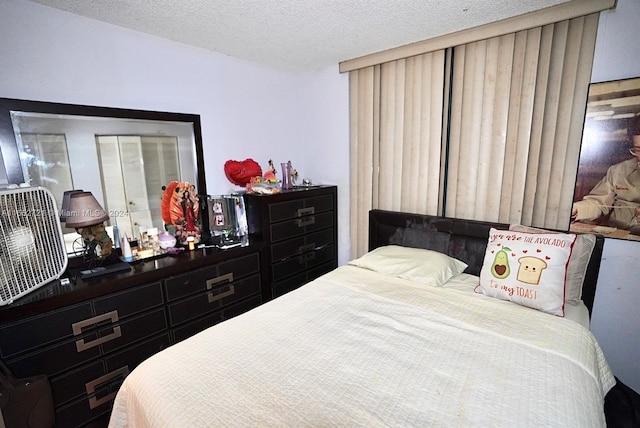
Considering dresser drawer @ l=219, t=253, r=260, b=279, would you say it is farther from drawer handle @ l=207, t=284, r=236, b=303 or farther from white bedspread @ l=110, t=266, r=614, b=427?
white bedspread @ l=110, t=266, r=614, b=427

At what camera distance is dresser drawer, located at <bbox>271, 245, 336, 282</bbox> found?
2.53 meters

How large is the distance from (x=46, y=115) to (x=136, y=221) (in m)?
0.78

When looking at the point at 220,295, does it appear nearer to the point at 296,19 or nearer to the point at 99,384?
the point at 99,384

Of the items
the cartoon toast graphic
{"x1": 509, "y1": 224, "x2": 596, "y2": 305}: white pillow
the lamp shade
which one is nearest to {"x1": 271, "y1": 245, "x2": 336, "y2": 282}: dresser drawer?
the lamp shade

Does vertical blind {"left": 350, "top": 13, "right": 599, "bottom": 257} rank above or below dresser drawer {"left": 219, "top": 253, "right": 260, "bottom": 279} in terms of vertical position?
above

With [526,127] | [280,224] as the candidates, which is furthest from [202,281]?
[526,127]

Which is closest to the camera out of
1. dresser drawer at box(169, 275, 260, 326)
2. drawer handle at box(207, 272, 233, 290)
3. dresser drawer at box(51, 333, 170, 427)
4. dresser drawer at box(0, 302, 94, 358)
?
dresser drawer at box(0, 302, 94, 358)

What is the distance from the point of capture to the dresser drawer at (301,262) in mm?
2527

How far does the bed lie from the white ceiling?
56.6 inches

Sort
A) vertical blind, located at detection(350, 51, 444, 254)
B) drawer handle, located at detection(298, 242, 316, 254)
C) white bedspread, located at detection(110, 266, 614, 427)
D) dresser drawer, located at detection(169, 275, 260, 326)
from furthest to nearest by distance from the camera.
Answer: drawer handle, located at detection(298, 242, 316, 254), vertical blind, located at detection(350, 51, 444, 254), dresser drawer, located at detection(169, 275, 260, 326), white bedspread, located at detection(110, 266, 614, 427)

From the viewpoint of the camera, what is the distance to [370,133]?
2.67 metres

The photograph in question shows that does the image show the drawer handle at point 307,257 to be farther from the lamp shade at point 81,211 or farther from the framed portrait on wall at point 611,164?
the framed portrait on wall at point 611,164

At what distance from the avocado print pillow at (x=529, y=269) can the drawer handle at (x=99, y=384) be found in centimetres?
217

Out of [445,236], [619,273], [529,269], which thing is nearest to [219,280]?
[445,236]
